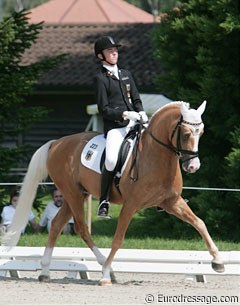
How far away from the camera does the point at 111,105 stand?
380 inches

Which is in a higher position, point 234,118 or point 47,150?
point 47,150

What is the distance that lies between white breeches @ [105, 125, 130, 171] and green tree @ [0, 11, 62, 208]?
607cm

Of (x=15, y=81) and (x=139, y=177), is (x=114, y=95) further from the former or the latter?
(x=15, y=81)

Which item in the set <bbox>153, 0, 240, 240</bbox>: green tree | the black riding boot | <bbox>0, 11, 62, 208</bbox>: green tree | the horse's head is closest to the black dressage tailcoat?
the black riding boot

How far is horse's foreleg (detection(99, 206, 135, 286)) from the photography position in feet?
30.3

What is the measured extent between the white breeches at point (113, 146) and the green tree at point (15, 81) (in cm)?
607

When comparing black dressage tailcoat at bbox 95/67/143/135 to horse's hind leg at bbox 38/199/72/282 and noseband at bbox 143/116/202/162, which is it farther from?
horse's hind leg at bbox 38/199/72/282

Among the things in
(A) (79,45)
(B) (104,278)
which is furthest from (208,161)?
(A) (79,45)

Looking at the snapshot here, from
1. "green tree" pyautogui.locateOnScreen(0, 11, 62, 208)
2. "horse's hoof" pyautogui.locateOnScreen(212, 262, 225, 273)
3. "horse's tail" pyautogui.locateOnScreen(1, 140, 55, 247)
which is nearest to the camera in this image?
"horse's hoof" pyautogui.locateOnScreen(212, 262, 225, 273)

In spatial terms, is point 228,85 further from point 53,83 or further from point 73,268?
point 53,83

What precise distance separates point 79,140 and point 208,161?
200 inches

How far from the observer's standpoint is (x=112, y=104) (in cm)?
967

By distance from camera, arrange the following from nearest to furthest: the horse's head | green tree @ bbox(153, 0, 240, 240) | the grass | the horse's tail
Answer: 1. the horse's head
2. the horse's tail
3. the grass
4. green tree @ bbox(153, 0, 240, 240)

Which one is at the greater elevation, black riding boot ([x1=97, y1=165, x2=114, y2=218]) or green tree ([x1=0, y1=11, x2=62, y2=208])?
black riding boot ([x1=97, y1=165, x2=114, y2=218])
